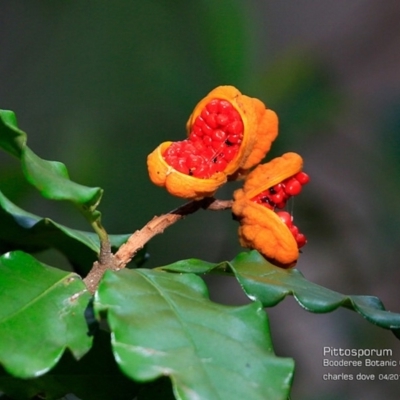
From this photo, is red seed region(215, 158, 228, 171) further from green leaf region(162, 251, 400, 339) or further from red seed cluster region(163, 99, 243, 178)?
Answer: green leaf region(162, 251, 400, 339)

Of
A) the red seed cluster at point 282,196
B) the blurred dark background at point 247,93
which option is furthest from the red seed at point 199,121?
the blurred dark background at point 247,93

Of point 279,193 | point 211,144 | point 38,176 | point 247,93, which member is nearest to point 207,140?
point 211,144

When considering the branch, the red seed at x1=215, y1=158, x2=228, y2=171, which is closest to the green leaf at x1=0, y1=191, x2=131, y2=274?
the branch

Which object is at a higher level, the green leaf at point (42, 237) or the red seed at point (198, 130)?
the red seed at point (198, 130)

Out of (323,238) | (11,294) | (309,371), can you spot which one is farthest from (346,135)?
(11,294)

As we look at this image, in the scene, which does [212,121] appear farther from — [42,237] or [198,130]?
[42,237]

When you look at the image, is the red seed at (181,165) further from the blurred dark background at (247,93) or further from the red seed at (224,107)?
the blurred dark background at (247,93)

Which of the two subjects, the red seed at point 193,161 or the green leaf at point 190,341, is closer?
the green leaf at point 190,341
